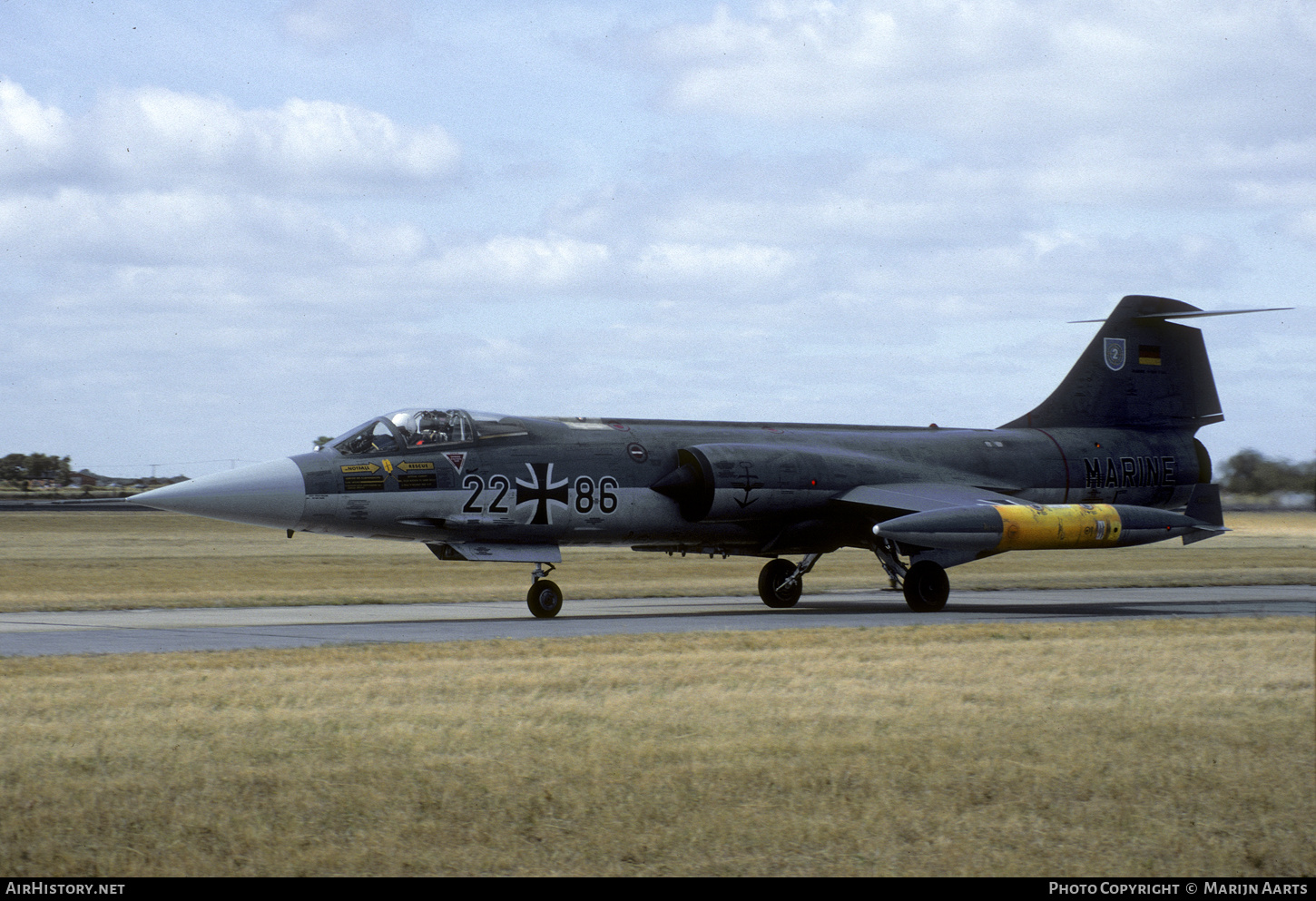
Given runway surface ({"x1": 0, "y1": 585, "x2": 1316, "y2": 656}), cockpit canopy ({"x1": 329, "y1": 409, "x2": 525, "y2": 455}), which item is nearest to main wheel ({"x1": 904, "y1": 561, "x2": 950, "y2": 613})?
runway surface ({"x1": 0, "y1": 585, "x2": 1316, "y2": 656})

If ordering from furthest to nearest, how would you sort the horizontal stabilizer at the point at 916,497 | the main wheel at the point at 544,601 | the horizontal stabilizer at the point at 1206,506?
the horizontal stabilizer at the point at 1206,506 < the horizontal stabilizer at the point at 916,497 < the main wheel at the point at 544,601

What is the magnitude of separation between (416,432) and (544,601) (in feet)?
10.2

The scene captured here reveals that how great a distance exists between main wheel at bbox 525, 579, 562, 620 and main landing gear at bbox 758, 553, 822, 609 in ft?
15.5

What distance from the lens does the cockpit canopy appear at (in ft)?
65.6

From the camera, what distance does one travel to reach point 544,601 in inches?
813

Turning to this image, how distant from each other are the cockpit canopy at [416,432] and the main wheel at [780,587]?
5.76 metres

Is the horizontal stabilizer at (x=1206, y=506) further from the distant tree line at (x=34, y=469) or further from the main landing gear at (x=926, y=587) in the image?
the distant tree line at (x=34, y=469)

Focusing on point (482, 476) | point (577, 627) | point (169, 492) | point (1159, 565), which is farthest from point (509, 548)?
point (1159, 565)

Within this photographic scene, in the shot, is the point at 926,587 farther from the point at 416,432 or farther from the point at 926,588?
the point at 416,432

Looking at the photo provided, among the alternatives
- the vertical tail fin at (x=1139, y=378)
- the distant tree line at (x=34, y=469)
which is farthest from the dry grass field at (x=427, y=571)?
the distant tree line at (x=34, y=469)

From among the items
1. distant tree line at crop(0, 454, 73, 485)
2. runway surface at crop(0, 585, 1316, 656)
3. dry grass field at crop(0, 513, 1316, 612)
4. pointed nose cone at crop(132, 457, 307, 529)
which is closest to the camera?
runway surface at crop(0, 585, 1316, 656)

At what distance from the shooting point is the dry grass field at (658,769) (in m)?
7.23

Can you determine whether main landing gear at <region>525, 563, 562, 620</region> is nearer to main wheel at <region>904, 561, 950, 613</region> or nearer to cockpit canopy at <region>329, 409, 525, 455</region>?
cockpit canopy at <region>329, 409, 525, 455</region>

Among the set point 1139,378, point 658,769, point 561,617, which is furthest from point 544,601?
point 1139,378
